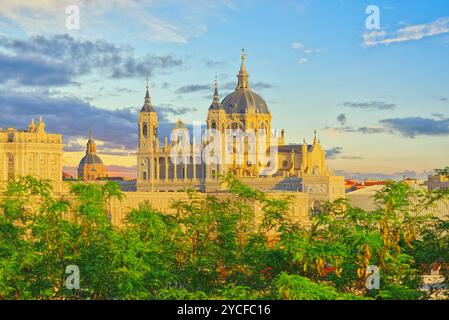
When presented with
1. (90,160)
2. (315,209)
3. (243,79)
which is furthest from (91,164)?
(315,209)

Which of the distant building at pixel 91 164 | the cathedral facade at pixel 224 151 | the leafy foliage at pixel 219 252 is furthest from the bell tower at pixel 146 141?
the leafy foliage at pixel 219 252

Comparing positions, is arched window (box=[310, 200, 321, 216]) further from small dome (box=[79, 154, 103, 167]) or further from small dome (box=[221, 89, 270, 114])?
small dome (box=[79, 154, 103, 167])

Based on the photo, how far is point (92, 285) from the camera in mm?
26031

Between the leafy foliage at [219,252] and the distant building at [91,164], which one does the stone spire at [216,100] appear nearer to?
the distant building at [91,164]

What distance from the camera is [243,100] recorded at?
13750 centimetres

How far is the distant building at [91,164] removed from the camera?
528 feet

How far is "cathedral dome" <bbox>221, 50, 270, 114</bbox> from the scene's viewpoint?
137000 millimetres

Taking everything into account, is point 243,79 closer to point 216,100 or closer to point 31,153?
point 216,100

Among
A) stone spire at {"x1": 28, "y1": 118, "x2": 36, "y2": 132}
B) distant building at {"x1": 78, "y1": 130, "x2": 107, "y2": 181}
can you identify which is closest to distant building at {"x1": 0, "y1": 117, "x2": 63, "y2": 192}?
stone spire at {"x1": 28, "y1": 118, "x2": 36, "y2": 132}

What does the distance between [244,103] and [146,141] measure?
655 inches

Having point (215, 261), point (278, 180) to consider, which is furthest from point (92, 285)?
point (278, 180)
